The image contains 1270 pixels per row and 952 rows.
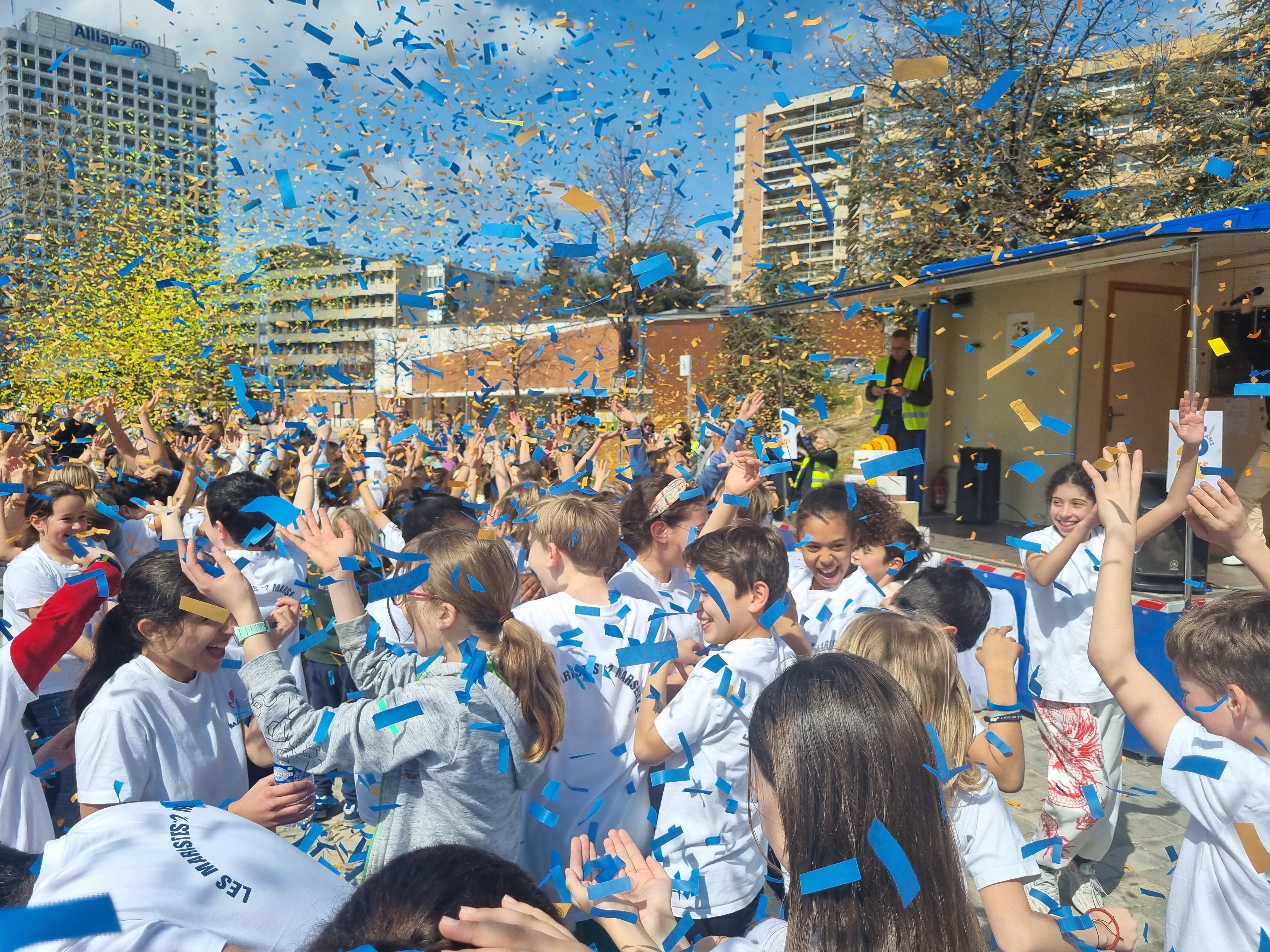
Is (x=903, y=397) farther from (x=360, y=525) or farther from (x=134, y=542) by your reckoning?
(x=134, y=542)

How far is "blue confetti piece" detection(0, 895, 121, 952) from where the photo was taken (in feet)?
4.00

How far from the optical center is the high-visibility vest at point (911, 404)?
463 inches

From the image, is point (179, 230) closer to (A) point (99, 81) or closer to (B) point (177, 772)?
(A) point (99, 81)

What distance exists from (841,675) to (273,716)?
5.07 ft

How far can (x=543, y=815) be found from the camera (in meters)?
2.75

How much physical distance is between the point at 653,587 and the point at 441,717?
171 cm

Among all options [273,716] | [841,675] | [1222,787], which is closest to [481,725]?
[273,716]

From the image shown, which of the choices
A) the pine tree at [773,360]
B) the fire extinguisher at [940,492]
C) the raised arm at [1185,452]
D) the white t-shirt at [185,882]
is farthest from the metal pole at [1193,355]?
the pine tree at [773,360]

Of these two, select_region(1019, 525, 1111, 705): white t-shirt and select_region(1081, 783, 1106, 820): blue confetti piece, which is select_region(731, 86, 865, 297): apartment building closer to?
select_region(1019, 525, 1111, 705): white t-shirt

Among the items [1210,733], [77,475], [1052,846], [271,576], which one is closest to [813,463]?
[1052,846]

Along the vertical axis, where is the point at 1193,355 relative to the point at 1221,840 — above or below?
above

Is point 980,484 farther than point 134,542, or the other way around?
point 980,484

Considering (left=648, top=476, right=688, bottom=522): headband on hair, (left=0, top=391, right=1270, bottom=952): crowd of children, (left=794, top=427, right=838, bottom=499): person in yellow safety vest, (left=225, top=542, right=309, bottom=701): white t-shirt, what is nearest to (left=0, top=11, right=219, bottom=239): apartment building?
(left=794, top=427, right=838, bottom=499): person in yellow safety vest

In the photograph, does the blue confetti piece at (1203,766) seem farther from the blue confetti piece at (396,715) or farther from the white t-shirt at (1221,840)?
the blue confetti piece at (396,715)
